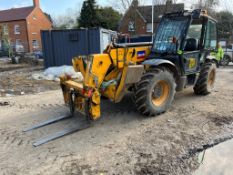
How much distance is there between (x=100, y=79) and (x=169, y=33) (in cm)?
246

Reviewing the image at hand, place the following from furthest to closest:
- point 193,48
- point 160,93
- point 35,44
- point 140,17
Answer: point 35,44
point 140,17
point 193,48
point 160,93

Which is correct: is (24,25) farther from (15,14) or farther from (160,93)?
(160,93)

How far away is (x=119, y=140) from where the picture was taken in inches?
172

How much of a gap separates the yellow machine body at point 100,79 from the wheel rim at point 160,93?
2.23 feet

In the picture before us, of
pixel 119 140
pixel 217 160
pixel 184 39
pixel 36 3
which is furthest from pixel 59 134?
pixel 36 3

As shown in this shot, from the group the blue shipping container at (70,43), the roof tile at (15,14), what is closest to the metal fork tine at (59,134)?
the blue shipping container at (70,43)

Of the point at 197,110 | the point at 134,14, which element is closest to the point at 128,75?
the point at 197,110

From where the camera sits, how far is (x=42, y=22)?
4016cm

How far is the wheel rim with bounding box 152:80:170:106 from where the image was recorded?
17.8 feet

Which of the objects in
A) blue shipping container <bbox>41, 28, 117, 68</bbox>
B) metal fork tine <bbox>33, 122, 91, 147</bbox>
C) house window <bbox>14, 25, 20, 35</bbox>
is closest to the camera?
metal fork tine <bbox>33, 122, 91, 147</bbox>

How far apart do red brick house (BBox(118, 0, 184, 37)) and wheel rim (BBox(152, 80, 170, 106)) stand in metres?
15.3

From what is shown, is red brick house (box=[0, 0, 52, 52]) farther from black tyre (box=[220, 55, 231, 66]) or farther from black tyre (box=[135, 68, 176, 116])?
black tyre (box=[135, 68, 176, 116])

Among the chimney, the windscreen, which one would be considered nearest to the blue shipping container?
the windscreen

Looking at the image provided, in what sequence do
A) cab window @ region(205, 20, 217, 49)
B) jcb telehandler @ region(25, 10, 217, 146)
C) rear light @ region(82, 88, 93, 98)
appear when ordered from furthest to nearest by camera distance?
cab window @ region(205, 20, 217, 49), jcb telehandler @ region(25, 10, 217, 146), rear light @ region(82, 88, 93, 98)
